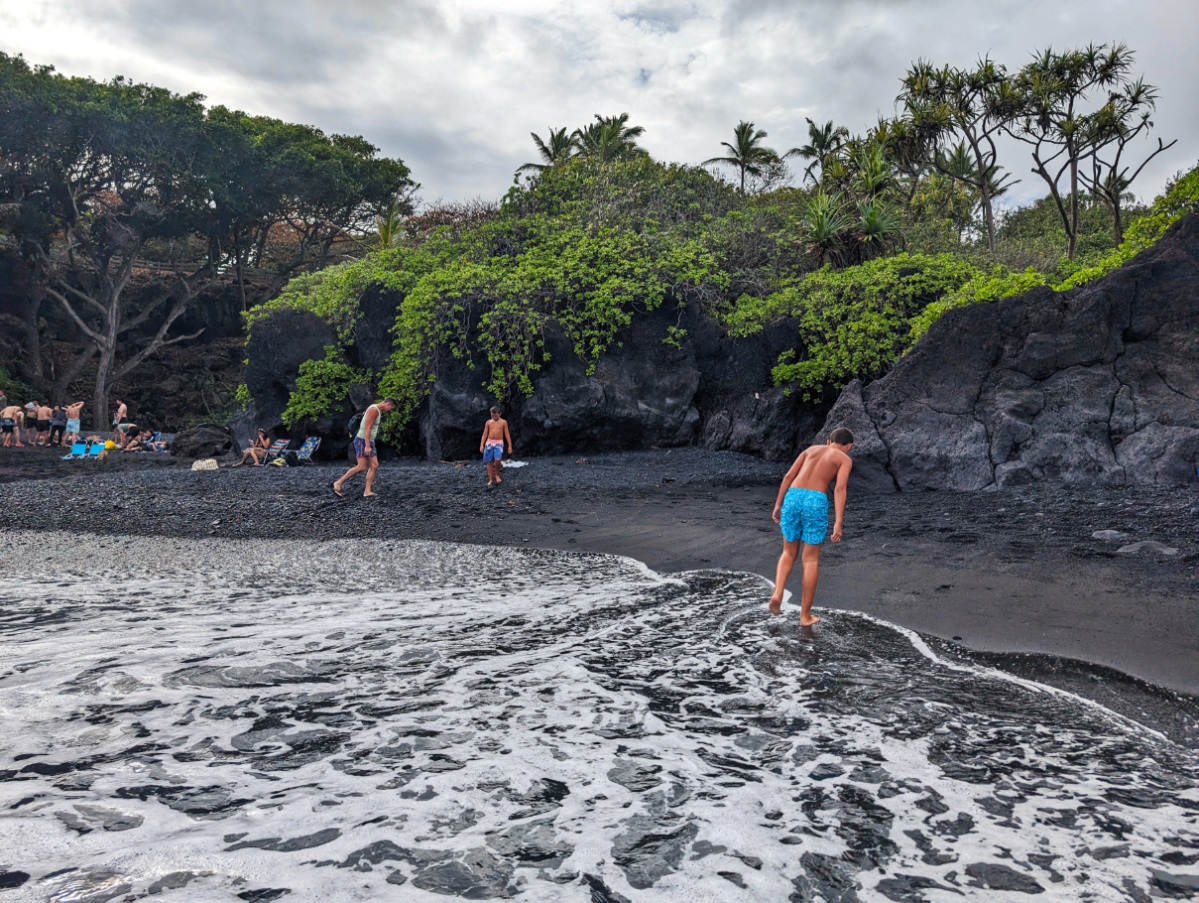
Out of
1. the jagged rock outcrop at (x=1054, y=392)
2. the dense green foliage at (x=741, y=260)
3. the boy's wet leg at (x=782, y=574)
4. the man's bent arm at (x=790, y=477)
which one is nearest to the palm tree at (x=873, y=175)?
the dense green foliage at (x=741, y=260)

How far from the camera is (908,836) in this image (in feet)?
8.01

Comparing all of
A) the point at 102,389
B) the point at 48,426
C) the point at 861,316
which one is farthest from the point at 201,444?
the point at 861,316

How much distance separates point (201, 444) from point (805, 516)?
69.2 feet

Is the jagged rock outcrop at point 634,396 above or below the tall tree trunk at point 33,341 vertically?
below

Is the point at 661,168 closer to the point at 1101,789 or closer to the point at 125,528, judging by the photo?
the point at 125,528

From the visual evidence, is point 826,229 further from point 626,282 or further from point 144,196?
point 144,196

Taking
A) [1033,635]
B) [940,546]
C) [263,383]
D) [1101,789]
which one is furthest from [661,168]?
[1101,789]

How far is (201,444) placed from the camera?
2130 centimetres

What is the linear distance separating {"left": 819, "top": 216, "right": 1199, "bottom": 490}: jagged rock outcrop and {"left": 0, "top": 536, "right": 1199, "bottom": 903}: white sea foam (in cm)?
623

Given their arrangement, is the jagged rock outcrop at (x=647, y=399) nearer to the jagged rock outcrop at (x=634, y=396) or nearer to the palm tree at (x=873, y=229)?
Result: the jagged rock outcrop at (x=634, y=396)

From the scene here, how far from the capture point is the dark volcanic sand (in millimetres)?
4520

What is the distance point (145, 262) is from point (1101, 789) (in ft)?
119

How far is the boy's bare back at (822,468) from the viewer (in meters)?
5.67

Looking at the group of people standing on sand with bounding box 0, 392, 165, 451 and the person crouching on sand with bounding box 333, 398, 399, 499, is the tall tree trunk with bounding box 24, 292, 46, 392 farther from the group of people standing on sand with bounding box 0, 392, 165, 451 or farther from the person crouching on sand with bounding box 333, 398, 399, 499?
the person crouching on sand with bounding box 333, 398, 399, 499
